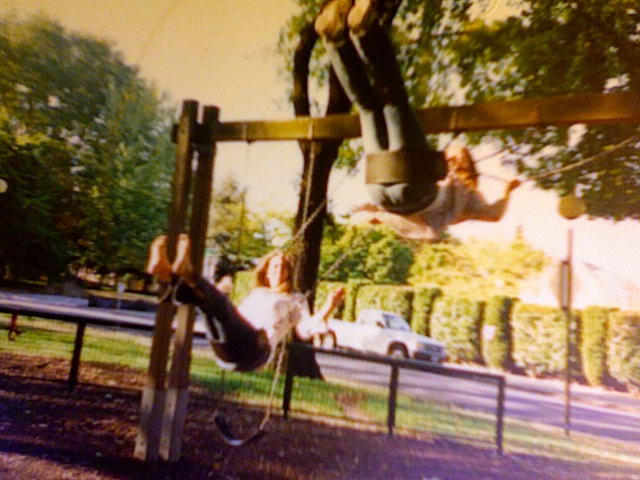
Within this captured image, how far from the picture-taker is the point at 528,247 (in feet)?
6.88

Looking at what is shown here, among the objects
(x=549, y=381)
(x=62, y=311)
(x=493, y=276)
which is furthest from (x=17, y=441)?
(x=549, y=381)

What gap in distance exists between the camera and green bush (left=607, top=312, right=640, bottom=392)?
1.81 meters

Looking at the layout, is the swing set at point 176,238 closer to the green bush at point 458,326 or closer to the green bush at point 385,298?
the green bush at point 385,298

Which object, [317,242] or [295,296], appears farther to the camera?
[317,242]

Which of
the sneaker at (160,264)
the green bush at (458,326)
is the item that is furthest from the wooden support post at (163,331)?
the green bush at (458,326)

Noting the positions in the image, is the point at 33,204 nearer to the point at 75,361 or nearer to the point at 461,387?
the point at 75,361

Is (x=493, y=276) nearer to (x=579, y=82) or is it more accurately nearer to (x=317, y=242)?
(x=317, y=242)

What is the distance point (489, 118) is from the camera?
156 cm

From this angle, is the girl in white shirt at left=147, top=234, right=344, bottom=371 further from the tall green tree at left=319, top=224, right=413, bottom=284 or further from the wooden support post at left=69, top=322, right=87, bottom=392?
the wooden support post at left=69, top=322, right=87, bottom=392

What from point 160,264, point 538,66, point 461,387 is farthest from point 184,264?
point 538,66

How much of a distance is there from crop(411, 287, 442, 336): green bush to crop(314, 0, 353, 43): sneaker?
5.97 feet

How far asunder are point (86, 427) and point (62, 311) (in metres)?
0.83

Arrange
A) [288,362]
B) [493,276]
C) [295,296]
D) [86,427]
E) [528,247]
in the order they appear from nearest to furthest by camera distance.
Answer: [295,296]
[528,247]
[86,427]
[493,276]
[288,362]

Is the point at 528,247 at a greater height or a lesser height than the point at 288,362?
greater
